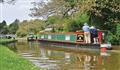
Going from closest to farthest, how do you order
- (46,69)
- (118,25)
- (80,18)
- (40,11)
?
(46,69), (118,25), (80,18), (40,11)

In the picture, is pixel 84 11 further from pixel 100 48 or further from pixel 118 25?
pixel 100 48

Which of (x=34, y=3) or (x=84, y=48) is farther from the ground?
(x=34, y=3)

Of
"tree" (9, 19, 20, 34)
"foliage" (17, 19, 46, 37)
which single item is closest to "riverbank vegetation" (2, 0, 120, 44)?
"foliage" (17, 19, 46, 37)

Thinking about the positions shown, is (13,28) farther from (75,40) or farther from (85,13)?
(75,40)

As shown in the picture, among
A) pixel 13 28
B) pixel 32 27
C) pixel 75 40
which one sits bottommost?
pixel 13 28

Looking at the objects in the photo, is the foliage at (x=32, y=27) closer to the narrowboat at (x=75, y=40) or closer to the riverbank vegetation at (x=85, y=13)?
the riverbank vegetation at (x=85, y=13)

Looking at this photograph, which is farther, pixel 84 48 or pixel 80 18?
pixel 80 18

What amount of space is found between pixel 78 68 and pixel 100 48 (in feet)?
36.4

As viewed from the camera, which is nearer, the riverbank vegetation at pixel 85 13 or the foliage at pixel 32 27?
the riverbank vegetation at pixel 85 13

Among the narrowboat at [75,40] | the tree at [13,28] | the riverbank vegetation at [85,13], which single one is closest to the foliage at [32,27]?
the tree at [13,28]

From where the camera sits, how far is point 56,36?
41.1 metres

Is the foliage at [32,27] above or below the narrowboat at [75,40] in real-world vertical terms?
below

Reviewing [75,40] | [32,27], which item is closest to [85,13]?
[75,40]

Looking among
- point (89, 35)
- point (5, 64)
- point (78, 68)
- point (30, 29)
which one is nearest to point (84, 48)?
point (89, 35)
